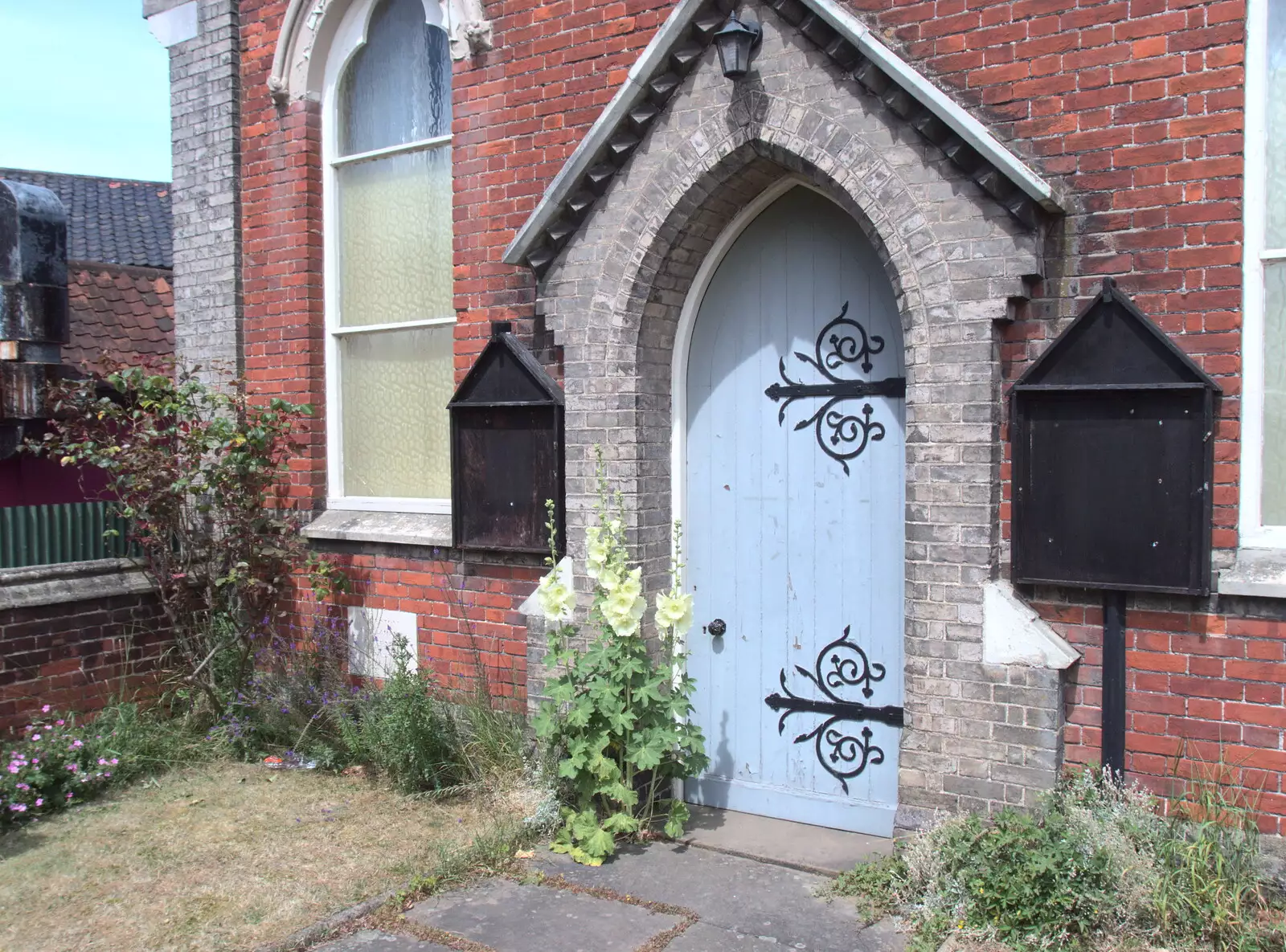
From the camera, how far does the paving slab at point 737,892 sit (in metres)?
4.26

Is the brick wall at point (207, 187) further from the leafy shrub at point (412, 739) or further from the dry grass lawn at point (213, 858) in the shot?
the dry grass lawn at point (213, 858)

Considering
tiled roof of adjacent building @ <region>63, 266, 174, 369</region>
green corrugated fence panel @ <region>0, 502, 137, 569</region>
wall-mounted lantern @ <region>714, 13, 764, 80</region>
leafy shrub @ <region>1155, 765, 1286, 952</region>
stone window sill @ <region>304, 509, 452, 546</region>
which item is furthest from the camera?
tiled roof of adjacent building @ <region>63, 266, 174, 369</region>

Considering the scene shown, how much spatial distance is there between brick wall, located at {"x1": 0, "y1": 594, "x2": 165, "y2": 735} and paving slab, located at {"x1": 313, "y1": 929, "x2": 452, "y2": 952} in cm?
332

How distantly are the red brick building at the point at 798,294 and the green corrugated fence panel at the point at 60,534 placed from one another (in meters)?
1.32

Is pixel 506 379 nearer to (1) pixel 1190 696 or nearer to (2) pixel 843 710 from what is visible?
(2) pixel 843 710

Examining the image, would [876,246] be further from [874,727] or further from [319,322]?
[319,322]

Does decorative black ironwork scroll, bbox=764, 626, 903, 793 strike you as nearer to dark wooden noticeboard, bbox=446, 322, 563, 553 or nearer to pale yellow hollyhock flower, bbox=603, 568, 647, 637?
pale yellow hollyhock flower, bbox=603, 568, 647, 637

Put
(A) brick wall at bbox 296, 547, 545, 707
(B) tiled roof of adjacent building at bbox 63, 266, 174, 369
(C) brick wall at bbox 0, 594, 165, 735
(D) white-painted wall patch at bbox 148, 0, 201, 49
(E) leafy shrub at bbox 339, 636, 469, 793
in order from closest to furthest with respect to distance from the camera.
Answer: (E) leafy shrub at bbox 339, 636, 469, 793
(A) brick wall at bbox 296, 547, 545, 707
(C) brick wall at bbox 0, 594, 165, 735
(D) white-painted wall patch at bbox 148, 0, 201, 49
(B) tiled roof of adjacent building at bbox 63, 266, 174, 369

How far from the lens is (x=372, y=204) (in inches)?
288

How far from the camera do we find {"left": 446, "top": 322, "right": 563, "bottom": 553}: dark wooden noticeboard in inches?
236

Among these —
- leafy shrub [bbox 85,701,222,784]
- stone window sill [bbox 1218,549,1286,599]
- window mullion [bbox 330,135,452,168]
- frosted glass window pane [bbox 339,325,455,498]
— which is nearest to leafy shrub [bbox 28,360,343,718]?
leafy shrub [bbox 85,701,222,784]

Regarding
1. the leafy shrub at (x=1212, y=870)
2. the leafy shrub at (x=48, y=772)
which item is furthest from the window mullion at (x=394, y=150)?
the leafy shrub at (x=1212, y=870)

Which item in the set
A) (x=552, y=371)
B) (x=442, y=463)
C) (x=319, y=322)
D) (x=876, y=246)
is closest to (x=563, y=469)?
(x=552, y=371)

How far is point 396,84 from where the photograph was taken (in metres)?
7.17
